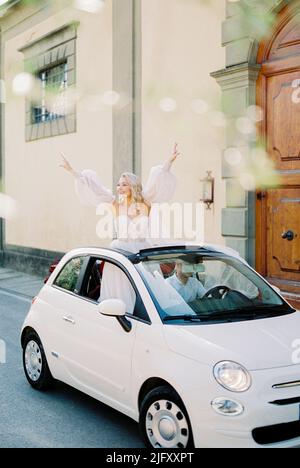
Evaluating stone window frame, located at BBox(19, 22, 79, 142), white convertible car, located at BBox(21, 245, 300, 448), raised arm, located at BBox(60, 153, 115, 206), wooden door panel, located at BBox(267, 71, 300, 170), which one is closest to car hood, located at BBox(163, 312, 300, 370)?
white convertible car, located at BBox(21, 245, 300, 448)

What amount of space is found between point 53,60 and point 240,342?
11341 mm

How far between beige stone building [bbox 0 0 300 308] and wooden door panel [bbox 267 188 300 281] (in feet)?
0.05

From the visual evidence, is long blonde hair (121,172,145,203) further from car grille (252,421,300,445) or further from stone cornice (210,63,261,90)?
car grille (252,421,300,445)

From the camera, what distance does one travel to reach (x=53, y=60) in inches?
558

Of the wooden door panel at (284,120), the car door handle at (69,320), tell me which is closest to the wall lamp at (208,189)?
the wooden door panel at (284,120)

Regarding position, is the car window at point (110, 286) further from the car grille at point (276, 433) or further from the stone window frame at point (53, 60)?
the stone window frame at point (53, 60)

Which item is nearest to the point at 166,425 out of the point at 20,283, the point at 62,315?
the point at 62,315

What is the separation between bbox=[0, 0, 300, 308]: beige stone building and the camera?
28.3ft

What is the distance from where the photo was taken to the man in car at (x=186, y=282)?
189 inches

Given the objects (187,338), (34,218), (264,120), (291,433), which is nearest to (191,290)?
(187,338)

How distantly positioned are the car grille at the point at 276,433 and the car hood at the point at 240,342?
14.0 inches

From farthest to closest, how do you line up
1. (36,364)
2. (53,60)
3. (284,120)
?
(53,60)
(284,120)
(36,364)

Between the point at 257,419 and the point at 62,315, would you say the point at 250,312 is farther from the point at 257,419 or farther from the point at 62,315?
the point at 62,315

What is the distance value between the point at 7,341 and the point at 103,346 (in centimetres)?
363
